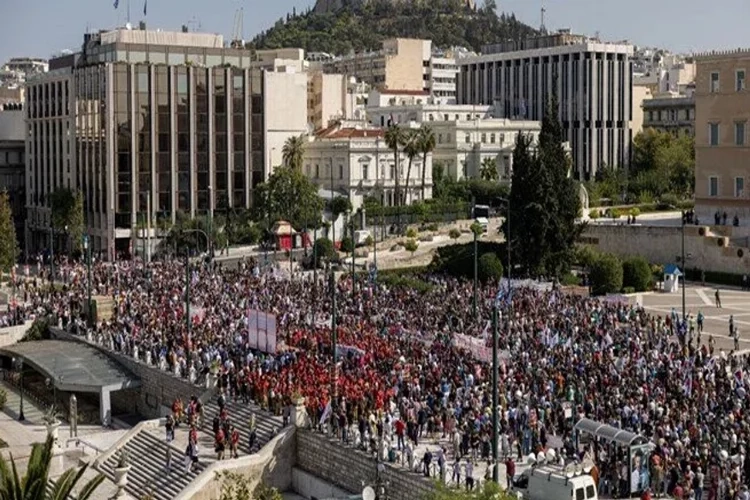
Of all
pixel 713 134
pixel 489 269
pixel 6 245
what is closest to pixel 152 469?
pixel 489 269

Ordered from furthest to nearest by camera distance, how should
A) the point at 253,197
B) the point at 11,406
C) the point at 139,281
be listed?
the point at 253,197 < the point at 139,281 < the point at 11,406

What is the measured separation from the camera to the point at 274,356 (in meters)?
38.5

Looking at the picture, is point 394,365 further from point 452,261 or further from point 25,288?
point 25,288

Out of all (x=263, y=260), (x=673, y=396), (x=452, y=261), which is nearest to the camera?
(x=673, y=396)

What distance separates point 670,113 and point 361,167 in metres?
46.4

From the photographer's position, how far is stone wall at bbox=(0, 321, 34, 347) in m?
51.7

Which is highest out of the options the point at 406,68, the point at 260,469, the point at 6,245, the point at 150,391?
the point at 406,68

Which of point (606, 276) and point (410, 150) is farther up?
point (410, 150)

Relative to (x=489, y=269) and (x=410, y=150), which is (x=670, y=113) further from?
(x=489, y=269)

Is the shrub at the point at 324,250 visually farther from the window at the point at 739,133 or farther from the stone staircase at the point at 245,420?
the stone staircase at the point at 245,420

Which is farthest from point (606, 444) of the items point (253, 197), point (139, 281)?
point (253, 197)

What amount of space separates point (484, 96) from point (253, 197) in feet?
181

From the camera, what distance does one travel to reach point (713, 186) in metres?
64.8

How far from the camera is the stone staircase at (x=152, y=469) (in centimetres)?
3275
